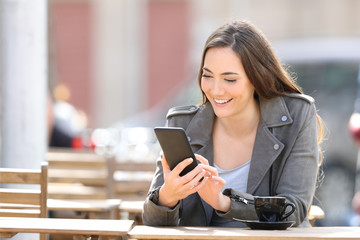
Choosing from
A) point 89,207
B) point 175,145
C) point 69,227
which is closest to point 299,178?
point 175,145

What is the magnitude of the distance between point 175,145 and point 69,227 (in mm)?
489

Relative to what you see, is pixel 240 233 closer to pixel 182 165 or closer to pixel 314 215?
pixel 182 165

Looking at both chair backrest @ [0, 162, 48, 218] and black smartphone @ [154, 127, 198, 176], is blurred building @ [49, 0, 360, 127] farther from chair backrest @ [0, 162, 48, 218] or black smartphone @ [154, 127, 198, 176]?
black smartphone @ [154, 127, 198, 176]

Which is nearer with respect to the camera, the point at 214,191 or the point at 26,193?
the point at 214,191

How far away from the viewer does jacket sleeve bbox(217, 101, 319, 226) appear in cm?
338

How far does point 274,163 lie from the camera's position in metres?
3.62

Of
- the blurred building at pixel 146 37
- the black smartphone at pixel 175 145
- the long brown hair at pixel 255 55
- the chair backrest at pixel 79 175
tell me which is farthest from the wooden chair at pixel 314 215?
the blurred building at pixel 146 37

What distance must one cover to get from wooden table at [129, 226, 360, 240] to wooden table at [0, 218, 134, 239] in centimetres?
6

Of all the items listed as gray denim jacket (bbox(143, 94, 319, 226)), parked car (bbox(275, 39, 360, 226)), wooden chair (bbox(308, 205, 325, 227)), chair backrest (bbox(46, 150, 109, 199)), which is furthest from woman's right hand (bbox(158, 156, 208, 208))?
parked car (bbox(275, 39, 360, 226))

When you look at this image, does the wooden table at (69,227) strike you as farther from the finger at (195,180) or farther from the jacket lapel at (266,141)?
the jacket lapel at (266,141)

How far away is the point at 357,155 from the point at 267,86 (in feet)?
18.7

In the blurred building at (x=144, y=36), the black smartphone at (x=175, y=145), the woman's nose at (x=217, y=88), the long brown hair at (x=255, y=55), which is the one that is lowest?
the blurred building at (x=144, y=36)

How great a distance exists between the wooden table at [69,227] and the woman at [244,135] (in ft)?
0.95

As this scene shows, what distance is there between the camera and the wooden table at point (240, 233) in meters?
2.98
